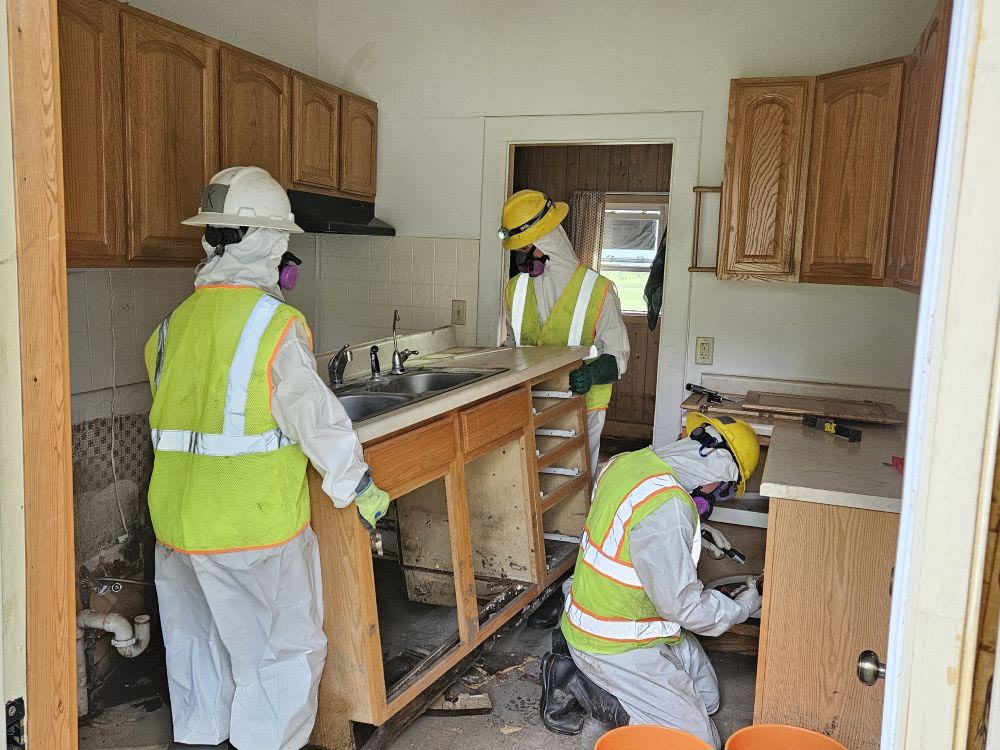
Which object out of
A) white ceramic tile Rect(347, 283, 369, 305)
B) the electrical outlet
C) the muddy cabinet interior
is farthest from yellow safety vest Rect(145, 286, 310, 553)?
white ceramic tile Rect(347, 283, 369, 305)

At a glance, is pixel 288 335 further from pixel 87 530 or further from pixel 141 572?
pixel 141 572

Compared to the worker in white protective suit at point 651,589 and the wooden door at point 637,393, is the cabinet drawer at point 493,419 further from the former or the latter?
the wooden door at point 637,393

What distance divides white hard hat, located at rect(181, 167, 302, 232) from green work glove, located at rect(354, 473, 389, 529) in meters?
0.72

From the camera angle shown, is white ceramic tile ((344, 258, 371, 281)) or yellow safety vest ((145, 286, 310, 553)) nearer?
yellow safety vest ((145, 286, 310, 553))

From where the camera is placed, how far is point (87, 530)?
2973 mm

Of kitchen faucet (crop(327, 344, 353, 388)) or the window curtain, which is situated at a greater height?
the window curtain

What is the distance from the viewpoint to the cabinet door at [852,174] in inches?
128

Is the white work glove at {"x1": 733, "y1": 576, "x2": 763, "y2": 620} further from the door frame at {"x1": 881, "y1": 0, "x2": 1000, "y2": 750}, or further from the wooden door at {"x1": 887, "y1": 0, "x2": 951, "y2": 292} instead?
the door frame at {"x1": 881, "y1": 0, "x2": 1000, "y2": 750}

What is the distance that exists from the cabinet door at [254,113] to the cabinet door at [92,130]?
589mm

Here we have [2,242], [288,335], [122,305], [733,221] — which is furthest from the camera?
[733,221]

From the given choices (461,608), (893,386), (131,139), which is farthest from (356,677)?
(893,386)

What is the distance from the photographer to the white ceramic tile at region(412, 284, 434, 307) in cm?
463

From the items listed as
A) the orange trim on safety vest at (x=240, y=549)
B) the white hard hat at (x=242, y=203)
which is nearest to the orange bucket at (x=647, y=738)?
the orange trim on safety vest at (x=240, y=549)

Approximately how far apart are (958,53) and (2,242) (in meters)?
0.98
